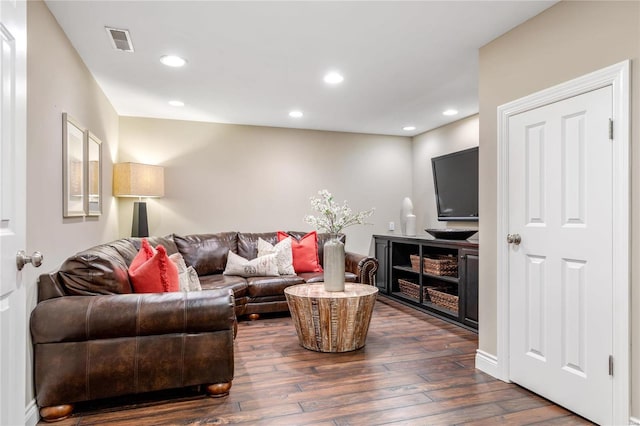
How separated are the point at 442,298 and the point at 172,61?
347 centimetres

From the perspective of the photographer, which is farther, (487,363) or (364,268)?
(364,268)

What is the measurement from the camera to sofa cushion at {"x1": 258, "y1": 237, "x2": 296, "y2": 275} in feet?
15.0

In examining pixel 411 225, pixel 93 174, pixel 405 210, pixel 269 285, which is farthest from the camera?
pixel 405 210

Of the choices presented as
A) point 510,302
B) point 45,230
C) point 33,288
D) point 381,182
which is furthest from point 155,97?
point 510,302

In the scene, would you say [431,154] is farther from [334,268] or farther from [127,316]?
[127,316]

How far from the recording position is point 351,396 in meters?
2.38

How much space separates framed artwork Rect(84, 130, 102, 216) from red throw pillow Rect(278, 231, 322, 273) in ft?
7.03

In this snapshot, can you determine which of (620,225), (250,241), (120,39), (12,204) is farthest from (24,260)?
(250,241)

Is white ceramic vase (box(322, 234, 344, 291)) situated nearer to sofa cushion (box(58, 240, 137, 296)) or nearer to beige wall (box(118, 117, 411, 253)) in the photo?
sofa cushion (box(58, 240, 137, 296))

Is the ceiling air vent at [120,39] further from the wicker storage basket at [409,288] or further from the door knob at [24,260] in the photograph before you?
the wicker storage basket at [409,288]

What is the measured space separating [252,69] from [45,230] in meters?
1.93

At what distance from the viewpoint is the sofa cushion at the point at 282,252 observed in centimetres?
457

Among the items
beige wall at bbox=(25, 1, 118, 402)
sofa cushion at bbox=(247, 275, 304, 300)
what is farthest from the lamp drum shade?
sofa cushion at bbox=(247, 275, 304, 300)

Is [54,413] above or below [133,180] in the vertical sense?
below
